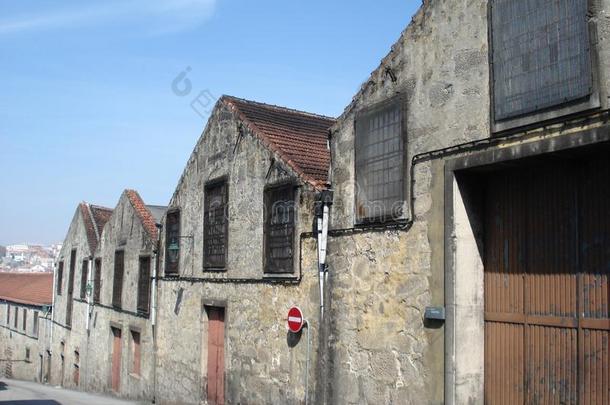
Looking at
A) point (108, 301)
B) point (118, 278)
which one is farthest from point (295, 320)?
point (108, 301)

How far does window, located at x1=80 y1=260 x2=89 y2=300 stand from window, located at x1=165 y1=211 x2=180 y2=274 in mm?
9172

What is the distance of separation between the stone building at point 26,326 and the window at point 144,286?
14164 millimetres

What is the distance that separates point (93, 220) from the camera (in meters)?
24.2

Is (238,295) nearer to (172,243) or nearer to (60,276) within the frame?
(172,243)

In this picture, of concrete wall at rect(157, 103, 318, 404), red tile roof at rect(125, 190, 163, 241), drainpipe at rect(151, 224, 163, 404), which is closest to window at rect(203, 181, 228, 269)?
concrete wall at rect(157, 103, 318, 404)

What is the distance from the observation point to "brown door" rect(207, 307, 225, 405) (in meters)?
12.2

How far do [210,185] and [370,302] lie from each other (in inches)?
232

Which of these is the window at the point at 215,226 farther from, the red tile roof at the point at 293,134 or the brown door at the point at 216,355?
the red tile roof at the point at 293,134

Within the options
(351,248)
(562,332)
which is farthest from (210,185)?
(562,332)

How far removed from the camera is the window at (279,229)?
10.3 meters

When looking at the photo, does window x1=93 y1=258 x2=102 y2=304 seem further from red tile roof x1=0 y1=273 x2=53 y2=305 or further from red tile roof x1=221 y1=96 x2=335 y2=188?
Answer: red tile roof x1=0 y1=273 x2=53 y2=305

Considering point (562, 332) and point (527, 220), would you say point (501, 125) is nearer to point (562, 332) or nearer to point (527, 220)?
point (527, 220)

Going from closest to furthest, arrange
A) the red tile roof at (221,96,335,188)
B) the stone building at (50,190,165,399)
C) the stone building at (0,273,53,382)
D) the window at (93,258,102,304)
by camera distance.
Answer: the red tile roof at (221,96,335,188)
the stone building at (50,190,165,399)
the window at (93,258,102,304)
the stone building at (0,273,53,382)

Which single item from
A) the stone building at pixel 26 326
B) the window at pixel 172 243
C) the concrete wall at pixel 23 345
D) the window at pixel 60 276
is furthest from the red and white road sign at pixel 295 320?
the concrete wall at pixel 23 345
